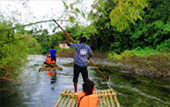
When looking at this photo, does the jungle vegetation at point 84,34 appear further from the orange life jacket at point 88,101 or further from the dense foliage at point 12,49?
the orange life jacket at point 88,101

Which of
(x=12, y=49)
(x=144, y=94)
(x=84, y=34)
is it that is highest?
(x=84, y=34)

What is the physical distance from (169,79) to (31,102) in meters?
7.09

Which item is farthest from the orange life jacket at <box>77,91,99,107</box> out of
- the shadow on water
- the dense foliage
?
the dense foliage

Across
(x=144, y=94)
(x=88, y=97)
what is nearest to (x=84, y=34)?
(x=144, y=94)

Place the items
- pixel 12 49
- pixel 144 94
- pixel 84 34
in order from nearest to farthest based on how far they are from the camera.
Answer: pixel 12 49 → pixel 144 94 → pixel 84 34

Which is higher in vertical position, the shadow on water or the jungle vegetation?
the jungle vegetation

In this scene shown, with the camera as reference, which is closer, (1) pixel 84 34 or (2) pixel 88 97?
(2) pixel 88 97

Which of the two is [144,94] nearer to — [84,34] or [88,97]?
[88,97]

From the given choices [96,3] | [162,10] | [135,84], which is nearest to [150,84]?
[135,84]

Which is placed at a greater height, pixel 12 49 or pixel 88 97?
pixel 12 49

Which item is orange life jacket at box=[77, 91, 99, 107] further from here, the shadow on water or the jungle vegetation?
the shadow on water

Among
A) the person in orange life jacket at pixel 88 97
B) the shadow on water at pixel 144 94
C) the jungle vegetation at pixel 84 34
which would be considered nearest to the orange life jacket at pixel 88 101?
the person in orange life jacket at pixel 88 97

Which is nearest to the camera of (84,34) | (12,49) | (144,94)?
(12,49)

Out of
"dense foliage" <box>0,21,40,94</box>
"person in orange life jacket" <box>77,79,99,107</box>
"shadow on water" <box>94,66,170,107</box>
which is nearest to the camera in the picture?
"person in orange life jacket" <box>77,79,99,107</box>
